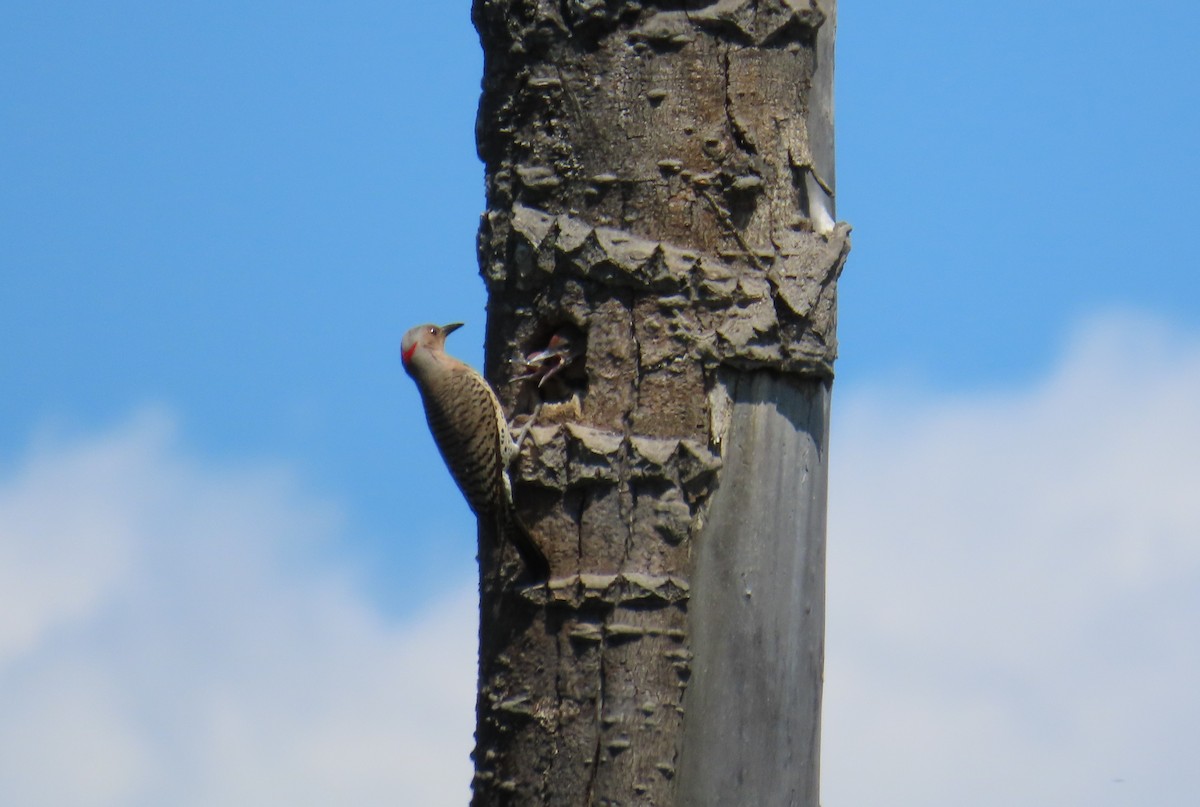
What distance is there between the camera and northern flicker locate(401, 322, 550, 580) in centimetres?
372

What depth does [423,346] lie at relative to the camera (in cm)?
548

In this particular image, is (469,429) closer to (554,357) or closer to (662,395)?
(554,357)

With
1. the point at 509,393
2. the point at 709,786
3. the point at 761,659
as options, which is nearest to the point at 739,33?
the point at 509,393

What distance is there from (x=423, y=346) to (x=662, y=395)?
1997 millimetres

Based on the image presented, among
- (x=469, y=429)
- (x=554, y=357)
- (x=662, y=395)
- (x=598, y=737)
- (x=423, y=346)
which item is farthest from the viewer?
(x=423, y=346)

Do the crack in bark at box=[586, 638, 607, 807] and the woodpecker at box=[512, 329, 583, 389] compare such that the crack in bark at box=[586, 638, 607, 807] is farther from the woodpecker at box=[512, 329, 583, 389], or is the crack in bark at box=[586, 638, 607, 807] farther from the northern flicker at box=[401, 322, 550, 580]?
the woodpecker at box=[512, 329, 583, 389]

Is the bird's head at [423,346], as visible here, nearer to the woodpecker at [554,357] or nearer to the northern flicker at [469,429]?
the northern flicker at [469,429]

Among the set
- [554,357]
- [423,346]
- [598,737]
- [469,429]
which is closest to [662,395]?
[554,357]

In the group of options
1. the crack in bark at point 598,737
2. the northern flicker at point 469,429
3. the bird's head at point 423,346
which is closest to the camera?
the crack in bark at point 598,737

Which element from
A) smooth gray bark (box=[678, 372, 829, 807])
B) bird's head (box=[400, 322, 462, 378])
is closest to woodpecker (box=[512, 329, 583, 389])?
smooth gray bark (box=[678, 372, 829, 807])

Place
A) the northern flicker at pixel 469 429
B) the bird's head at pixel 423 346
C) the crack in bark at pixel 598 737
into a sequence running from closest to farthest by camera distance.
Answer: the crack in bark at pixel 598 737, the northern flicker at pixel 469 429, the bird's head at pixel 423 346

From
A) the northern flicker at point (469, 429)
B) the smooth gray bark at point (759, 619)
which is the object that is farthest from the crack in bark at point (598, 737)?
the northern flicker at point (469, 429)

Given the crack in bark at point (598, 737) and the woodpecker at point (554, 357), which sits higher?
the woodpecker at point (554, 357)

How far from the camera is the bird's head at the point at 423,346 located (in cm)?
543
